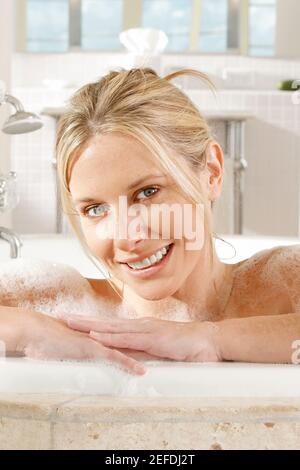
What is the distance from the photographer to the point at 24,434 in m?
0.62

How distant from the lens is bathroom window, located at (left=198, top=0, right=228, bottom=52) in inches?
115

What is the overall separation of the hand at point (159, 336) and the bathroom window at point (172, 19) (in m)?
2.21

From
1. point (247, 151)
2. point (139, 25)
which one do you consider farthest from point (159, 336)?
point (139, 25)

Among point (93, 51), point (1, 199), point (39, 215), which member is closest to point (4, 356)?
point (1, 199)

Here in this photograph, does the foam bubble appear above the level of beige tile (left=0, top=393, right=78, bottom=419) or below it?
below

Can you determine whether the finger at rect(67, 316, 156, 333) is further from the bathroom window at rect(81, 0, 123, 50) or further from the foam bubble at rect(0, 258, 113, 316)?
the bathroom window at rect(81, 0, 123, 50)

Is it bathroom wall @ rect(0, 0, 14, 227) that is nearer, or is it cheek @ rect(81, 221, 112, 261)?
cheek @ rect(81, 221, 112, 261)

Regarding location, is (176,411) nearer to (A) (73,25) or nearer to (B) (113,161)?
(B) (113,161)

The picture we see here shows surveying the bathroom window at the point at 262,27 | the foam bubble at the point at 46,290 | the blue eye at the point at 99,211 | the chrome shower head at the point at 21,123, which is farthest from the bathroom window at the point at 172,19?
the blue eye at the point at 99,211

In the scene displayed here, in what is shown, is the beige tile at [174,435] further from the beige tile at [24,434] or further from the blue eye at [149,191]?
the blue eye at [149,191]

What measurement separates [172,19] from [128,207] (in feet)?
6.85

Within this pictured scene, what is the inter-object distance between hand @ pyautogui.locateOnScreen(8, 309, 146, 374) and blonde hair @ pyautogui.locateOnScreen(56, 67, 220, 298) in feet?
0.84

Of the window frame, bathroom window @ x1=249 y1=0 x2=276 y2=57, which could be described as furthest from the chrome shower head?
bathroom window @ x1=249 y1=0 x2=276 y2=57

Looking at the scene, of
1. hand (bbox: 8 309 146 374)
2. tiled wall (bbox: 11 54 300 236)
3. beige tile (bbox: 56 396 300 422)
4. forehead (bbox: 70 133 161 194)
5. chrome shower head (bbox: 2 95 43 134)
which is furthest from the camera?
tiled wall (bbox: 11 54 300 236)
